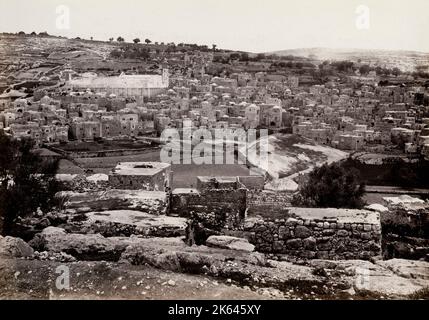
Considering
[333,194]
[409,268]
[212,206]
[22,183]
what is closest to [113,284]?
[212,206]

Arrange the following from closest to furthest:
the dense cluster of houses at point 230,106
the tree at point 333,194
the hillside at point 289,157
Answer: the tree at point 333,194
the hillside at point 289,157
the dense cluster of houses at point 230,106

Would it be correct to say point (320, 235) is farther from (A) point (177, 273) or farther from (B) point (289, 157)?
(B) point (289, 157)

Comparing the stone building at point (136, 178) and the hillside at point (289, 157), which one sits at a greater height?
the stone building at point (136, 178)

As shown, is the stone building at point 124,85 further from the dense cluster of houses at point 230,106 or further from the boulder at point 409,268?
the boulder at point 409,268

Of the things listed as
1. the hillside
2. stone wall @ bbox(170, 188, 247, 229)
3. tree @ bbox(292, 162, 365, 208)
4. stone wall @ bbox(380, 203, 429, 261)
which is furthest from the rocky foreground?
the hillside

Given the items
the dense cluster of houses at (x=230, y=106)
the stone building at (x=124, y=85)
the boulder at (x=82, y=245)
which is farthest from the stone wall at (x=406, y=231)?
the stone building at (x=124, y=85)
